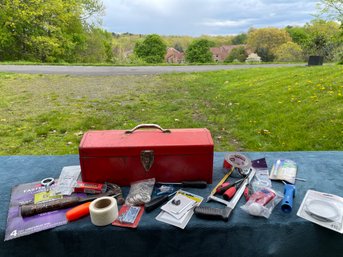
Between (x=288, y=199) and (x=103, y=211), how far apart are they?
0.75 m

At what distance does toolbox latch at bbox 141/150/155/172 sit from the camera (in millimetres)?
1156

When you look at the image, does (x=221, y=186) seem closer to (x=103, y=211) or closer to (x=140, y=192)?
(x=140, y=192)

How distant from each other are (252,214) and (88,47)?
874 inches

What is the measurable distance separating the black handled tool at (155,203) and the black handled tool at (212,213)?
139mm

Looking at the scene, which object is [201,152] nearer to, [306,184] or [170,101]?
[306,184]

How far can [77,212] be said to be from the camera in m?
1.03

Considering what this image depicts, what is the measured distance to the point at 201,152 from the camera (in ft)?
3.87

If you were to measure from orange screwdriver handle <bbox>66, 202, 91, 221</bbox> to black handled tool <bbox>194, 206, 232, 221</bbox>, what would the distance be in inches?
17.4

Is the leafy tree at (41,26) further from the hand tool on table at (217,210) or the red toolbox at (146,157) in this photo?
the hand tool on table at (217,210)

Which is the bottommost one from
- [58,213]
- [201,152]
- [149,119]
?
[149,119]

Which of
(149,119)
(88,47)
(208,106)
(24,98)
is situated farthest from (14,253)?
A: (88,47)

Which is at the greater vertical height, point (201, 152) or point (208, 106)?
point (201, 152)

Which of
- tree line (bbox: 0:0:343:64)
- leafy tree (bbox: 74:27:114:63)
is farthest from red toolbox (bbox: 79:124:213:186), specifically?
leafy tree (bbox: 74:27:114:63)

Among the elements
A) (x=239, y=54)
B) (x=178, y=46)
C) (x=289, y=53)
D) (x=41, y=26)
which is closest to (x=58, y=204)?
(x=41, y=26)
